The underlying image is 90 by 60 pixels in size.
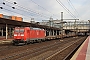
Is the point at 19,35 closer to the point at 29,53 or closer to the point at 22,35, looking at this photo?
the point at 22,35

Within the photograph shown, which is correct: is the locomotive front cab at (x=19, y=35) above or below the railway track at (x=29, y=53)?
above

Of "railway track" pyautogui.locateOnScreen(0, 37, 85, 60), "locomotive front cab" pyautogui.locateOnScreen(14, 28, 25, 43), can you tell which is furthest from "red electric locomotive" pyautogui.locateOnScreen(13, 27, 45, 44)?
"railway track" pyautogui.locateOnScreen(0, 37, 85, 60)

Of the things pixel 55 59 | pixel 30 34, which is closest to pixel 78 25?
pixel 30 34

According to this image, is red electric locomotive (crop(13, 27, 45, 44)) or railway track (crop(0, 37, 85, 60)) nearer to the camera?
railway track (crop(0, 37, 85, 60))

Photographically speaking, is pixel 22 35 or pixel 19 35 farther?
pixel 19 35

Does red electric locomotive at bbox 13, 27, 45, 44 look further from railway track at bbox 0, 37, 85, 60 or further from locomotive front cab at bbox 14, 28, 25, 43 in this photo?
railway track at bbox 0, 37, 85, 60

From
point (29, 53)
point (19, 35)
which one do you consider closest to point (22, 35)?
point (19, 35)

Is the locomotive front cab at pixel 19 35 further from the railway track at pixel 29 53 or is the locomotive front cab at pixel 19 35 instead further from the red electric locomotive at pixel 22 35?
the railway track at pixel 29 53

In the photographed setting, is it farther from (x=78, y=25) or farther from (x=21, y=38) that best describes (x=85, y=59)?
(x=78, y=25)

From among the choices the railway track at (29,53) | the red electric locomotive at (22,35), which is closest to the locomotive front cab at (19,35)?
the red electric locomotive at (22,35)

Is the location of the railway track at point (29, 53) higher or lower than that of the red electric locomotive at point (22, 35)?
lower

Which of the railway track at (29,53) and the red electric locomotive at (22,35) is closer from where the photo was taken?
the railway track at (29,53)

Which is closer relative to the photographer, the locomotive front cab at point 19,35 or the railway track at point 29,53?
the railway track at point 29,53

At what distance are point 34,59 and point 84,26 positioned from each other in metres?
89.0
